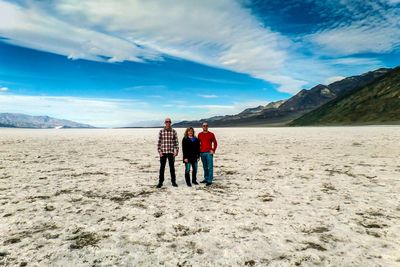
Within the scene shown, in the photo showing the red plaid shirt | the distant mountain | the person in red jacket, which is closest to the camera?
the red plaid shirt

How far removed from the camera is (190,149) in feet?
41.3

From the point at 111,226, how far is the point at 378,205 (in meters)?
7.69

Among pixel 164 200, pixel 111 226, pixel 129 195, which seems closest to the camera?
pixel 111 226

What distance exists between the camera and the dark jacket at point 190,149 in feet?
41.2

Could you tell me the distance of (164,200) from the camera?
10.6 meters

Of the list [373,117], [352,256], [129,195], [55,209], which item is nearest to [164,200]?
[129,195]

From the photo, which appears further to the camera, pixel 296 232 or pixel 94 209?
pixel 94 209

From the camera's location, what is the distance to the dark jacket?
12.6 meters

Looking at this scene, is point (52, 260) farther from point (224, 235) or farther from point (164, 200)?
point (164, 200)

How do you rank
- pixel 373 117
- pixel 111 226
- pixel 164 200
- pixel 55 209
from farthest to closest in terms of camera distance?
1. pixel 373 117
2. pixel 164 200
3. pixel 55 209
4. pixel 111 226

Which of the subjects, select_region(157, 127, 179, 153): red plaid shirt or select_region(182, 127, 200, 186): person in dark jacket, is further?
select_region(182, 127, 200, 186): person in dark jacket

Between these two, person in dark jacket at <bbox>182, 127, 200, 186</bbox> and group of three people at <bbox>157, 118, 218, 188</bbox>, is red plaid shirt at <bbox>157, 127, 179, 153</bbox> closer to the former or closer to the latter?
group of three people at <bbox>157, 118, 218, 188</bbox>

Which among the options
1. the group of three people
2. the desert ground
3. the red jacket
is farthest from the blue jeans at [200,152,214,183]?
the desert ground

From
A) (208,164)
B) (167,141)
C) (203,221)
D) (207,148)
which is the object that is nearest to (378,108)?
(208,164)
